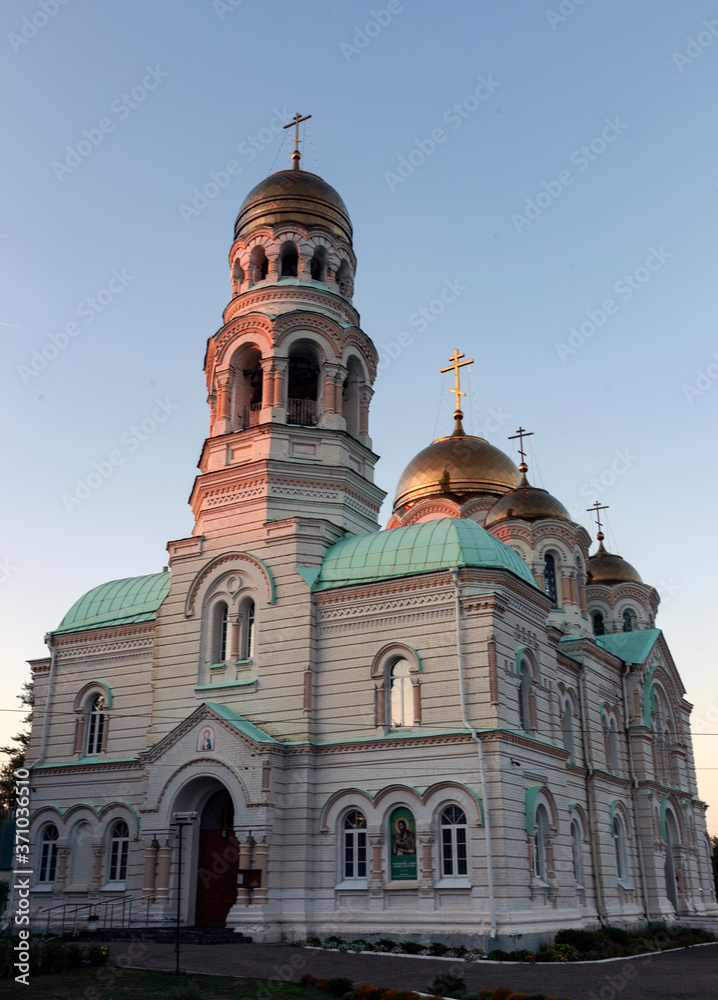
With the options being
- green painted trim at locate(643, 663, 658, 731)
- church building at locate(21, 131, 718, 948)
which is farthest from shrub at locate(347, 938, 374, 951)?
green painted trim at locate(643, 663, 658, 731)

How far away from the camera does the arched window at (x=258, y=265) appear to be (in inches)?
1054

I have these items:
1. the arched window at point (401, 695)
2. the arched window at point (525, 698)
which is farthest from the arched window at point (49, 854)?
the arched window at point (525, 698)

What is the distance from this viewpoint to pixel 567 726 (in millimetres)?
24734

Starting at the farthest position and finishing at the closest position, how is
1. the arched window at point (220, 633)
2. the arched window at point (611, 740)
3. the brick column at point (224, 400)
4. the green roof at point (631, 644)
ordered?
the green roof at point (631, 644) → the arched window at point (611, 740) → the brick column at point (224, 400) → the arched window at point (220, 633)

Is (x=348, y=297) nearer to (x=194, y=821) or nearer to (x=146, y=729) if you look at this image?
(x=146, y=729)

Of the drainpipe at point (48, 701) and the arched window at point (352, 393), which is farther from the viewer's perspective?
the arched window at point (352, 393)

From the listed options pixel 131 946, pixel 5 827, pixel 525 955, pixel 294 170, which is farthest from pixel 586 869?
pixel 294 170

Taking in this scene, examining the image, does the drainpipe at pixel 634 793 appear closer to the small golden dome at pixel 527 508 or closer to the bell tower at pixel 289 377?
the small golden dome at pixel 527 508

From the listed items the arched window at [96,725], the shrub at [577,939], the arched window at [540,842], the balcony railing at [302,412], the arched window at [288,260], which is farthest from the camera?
the arched window at [288,260]

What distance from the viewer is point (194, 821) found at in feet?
69.7

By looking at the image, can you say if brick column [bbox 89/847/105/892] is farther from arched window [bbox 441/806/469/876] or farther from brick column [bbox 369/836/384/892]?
arched window [bbox 441/806/469/876]

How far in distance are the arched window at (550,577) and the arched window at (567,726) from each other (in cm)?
466

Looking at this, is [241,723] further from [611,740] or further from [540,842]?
[611,740]

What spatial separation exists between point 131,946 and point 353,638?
24.6 feet
